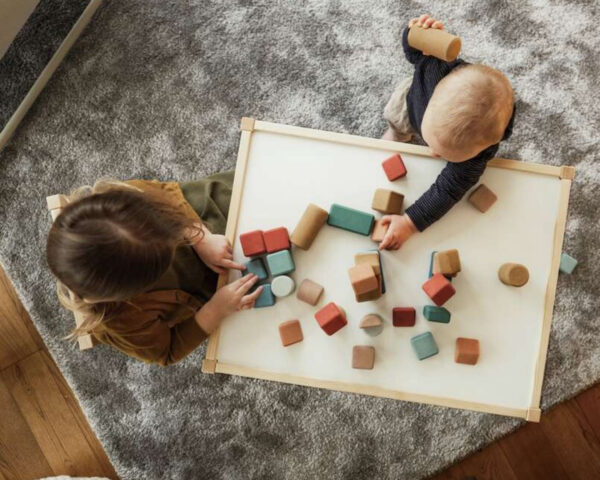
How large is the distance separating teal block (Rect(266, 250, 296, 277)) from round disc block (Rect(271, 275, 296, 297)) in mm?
11

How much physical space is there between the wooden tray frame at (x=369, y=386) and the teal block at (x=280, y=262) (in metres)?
0.07

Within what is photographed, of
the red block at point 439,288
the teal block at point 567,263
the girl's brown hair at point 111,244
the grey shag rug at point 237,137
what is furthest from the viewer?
the grey shag rug at point 237,137

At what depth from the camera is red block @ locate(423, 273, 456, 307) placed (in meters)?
0.81

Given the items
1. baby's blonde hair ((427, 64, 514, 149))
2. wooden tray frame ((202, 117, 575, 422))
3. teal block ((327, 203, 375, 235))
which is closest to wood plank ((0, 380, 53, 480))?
wooden tray frame ((202, 117, 575, 422))

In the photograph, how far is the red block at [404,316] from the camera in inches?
33.3

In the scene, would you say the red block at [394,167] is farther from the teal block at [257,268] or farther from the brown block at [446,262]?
the teal block at [257,268]

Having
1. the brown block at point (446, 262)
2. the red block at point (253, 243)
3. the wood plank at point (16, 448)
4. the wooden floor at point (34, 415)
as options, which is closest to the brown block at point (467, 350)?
the brown block at point (446, 262)

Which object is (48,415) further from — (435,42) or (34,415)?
(435,42)

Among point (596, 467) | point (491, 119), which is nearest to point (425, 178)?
point (491, 119)

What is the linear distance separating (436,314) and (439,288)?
51mm

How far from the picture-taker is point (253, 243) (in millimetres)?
839

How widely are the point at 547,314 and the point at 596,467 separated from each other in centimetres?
60

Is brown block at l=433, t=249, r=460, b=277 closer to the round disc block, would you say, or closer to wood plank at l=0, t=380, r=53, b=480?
the round disc block

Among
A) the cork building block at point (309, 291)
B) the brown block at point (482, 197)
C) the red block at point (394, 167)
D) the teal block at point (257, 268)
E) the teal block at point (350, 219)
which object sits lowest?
the cork building block at point (309, 291)
